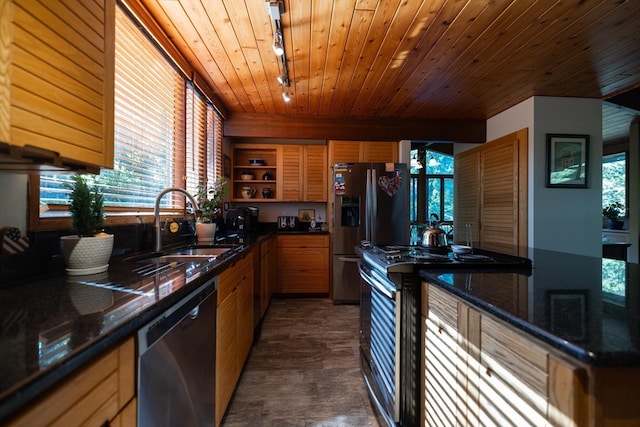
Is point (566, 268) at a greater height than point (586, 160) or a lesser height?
lesser

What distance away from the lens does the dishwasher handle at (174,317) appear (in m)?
0.77

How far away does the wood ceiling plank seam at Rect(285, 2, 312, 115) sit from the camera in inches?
71.1

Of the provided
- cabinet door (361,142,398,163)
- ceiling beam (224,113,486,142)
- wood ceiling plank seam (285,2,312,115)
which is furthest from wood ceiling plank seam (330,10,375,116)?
cabinet door (361,142,398,163)

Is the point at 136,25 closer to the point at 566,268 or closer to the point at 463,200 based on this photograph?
the point at 566,268

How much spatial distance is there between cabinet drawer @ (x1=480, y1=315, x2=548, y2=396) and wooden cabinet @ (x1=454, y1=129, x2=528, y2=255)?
231cm

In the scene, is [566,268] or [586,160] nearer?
[566,268]

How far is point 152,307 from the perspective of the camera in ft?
2.54

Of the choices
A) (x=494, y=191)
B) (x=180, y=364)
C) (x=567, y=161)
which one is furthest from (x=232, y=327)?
(x=567, y=161)

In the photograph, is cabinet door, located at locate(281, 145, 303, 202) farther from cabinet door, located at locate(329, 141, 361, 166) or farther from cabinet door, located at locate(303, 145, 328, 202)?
cabinet door, located at locate(329, 141, 361, 166)

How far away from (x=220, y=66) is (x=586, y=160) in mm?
4016

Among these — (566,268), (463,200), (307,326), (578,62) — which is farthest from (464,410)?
(463,200)

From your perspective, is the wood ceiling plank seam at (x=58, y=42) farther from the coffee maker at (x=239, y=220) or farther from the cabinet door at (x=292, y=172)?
the cabinet door at (x=292, y=172)

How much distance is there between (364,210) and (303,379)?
2.14 m

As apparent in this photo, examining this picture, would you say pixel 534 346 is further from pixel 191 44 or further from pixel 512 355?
pixel 191 44
